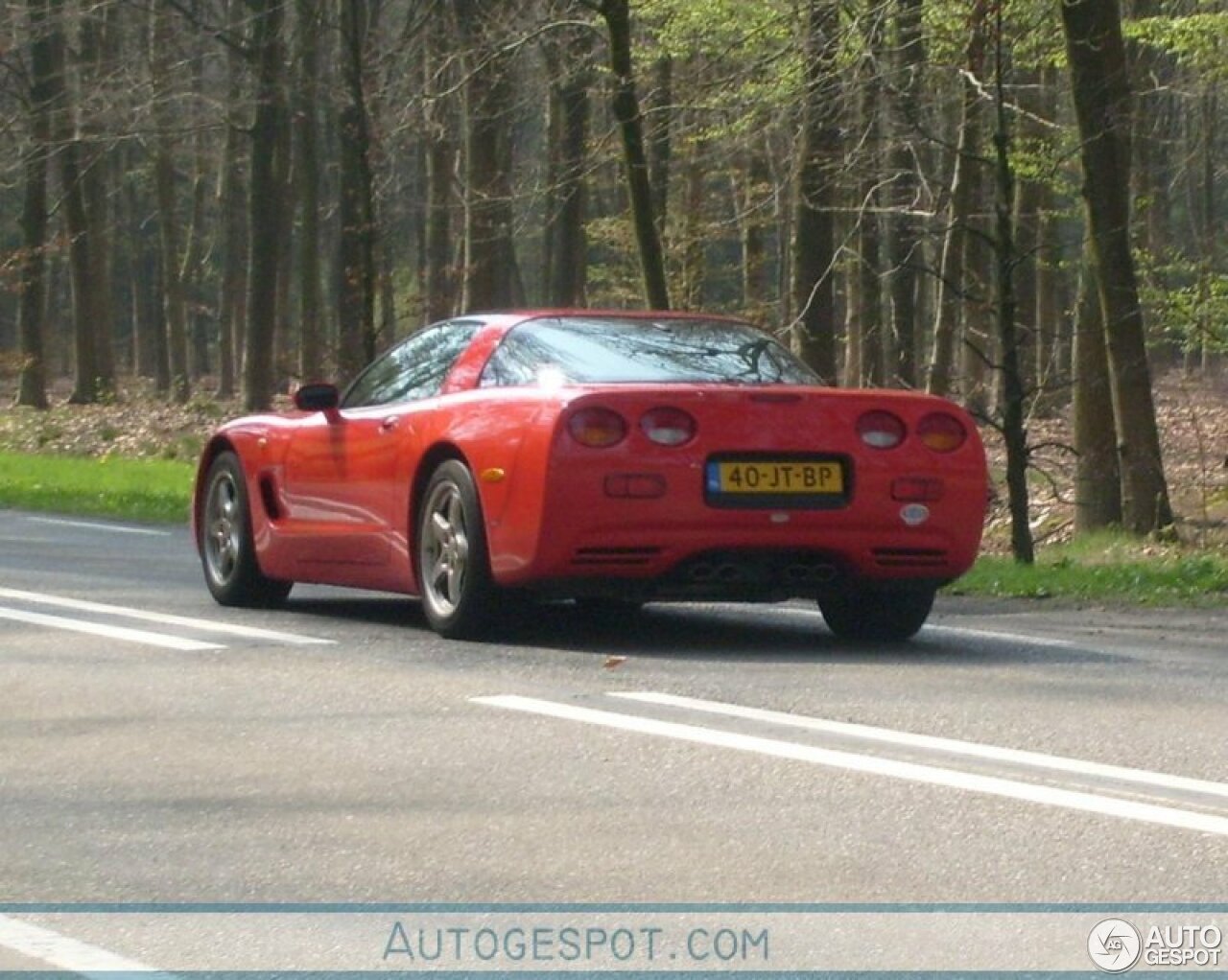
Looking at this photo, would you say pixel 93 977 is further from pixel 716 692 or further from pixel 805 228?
pixel 805 228

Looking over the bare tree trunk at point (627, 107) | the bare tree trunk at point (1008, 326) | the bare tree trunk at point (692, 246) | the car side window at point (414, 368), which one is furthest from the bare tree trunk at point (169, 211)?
the car side window at point (414, 368)

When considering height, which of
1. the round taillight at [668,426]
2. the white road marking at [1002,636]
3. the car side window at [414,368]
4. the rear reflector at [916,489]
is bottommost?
the white road marking at [1002,636]

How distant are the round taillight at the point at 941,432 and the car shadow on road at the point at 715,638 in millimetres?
765

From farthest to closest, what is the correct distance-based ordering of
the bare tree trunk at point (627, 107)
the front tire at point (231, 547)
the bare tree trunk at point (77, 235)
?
the bare tree trunk at point (77, 235) → the bare tree trunk at point (627, 107) → the front tire at point (231, 547)

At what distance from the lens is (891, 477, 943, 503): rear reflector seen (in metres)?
9.30

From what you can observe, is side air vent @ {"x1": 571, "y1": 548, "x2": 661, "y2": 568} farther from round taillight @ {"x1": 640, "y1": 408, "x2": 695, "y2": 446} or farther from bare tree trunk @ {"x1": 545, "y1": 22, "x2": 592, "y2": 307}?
bare tree trunk @ {"x1": 545, "y1": 22, "x2": 592, "y2": 307}

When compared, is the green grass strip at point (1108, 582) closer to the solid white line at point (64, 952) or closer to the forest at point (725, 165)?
the forest at point (725, 165)

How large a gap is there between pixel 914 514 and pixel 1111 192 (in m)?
8.92

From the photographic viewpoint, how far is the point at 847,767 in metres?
6.34

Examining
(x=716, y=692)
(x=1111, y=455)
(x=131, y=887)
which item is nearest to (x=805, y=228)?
(x=1111, y=455)

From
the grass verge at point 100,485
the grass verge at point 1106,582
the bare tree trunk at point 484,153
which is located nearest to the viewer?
the grass verge at point 1106,582

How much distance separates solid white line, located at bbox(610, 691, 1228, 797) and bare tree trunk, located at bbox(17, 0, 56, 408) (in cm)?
3112

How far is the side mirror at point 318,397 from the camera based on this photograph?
10.6m

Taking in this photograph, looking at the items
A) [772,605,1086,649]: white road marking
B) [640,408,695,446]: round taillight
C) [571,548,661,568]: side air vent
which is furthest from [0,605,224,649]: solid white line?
[772,605,1086,649]: white road marking
